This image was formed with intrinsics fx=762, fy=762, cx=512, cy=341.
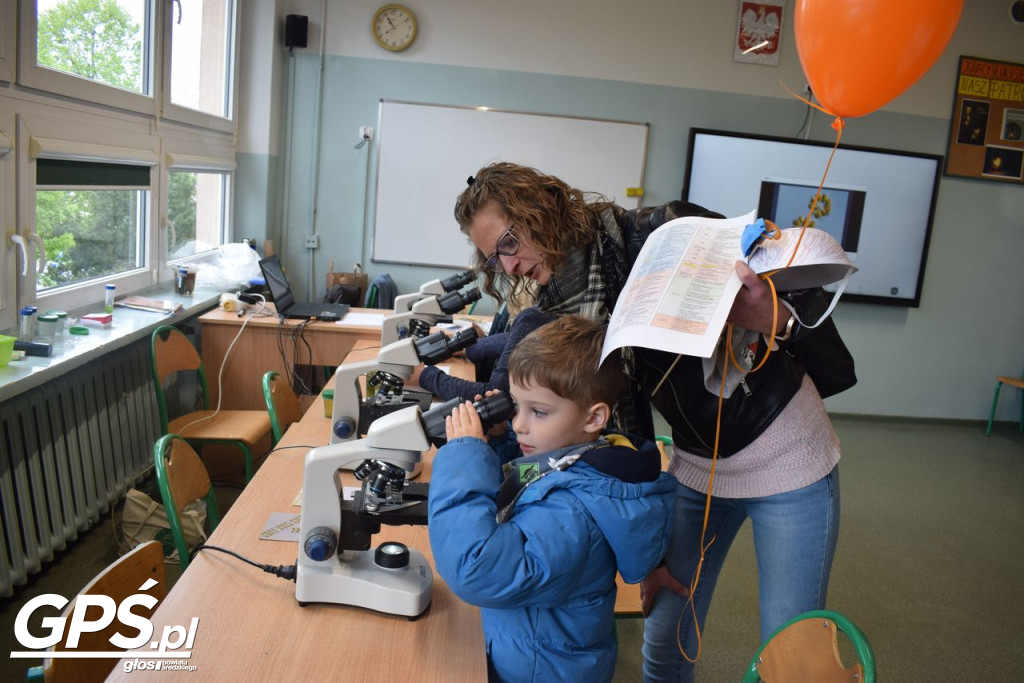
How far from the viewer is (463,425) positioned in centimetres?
127

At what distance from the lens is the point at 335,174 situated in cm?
507

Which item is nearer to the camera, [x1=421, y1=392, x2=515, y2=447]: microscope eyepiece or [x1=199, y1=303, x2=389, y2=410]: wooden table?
[x1=421, y1=392, x2=515, y2=447]: microscope eyepiece

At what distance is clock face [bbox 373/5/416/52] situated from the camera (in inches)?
192

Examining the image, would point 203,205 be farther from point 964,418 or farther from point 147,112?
point 964,418

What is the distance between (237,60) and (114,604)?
4.10 m

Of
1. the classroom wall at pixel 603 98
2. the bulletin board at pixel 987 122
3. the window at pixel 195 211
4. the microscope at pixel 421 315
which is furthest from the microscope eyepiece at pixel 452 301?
the bulletin board at pixel 987 122

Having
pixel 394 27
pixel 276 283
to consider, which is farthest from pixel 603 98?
pixel 276 283

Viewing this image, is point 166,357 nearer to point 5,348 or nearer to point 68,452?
point 68,452

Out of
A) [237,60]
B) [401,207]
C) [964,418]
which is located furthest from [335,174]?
[964,418]

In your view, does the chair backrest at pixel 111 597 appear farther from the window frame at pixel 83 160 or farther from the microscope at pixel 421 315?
the window frame at pixel 83 160

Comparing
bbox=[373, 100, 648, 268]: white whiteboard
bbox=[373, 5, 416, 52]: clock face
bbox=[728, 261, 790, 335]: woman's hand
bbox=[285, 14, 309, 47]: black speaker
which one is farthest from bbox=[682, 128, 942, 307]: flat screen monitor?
bbox=[728, 261, 790, 335]: woman's hand

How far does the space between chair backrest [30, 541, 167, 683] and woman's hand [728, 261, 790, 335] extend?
108 centimetres

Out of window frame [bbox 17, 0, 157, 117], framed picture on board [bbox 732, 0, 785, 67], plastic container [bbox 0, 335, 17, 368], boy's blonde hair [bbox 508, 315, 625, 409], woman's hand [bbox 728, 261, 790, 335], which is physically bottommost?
plastic container [bbox 0, 335, 17, 368]

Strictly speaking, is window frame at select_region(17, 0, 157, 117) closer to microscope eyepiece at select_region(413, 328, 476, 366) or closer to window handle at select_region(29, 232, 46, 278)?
window handle at select_region(29, 232, 46, 278)
